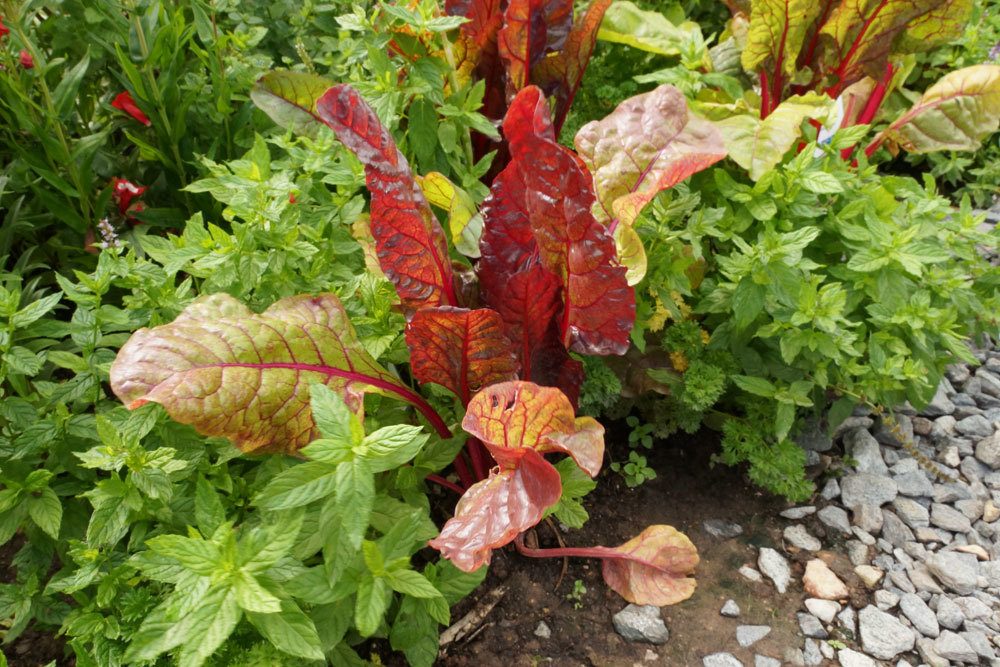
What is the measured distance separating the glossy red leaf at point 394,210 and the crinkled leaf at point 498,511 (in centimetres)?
44

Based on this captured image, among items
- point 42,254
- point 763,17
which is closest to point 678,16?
point 763,17

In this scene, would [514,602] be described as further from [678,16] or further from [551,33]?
[678,16]

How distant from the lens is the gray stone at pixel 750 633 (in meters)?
1.78

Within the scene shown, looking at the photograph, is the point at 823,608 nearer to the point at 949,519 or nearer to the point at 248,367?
the point at 949,519

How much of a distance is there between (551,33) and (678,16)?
0.97 metres

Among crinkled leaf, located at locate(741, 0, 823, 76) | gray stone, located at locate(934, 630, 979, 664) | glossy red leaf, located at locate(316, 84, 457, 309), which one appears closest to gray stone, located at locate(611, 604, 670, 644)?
gray stone, located at locate(934, 630, 979, 664)

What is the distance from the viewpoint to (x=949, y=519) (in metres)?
2.11

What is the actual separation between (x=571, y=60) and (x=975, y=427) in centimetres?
171

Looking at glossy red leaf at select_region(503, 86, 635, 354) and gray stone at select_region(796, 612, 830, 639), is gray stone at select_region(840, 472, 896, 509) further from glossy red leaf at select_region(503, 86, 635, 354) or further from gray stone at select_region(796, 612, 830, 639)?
glossy red leaf at select_region(503, 86, 635, 354)

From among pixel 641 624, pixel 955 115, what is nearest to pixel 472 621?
pixel 641 624

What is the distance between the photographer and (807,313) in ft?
5.95

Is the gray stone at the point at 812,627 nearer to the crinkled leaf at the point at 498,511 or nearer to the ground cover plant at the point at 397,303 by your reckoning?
the ground cover plant at the point at 397,303

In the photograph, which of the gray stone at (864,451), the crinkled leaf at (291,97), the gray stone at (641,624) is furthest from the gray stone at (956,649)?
the crinkled leaf at (291,97)

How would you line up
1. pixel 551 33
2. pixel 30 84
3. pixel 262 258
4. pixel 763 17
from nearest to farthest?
pixel 262 258 → pixel 30 84 → pixel 551 33 → pixel 763 17
